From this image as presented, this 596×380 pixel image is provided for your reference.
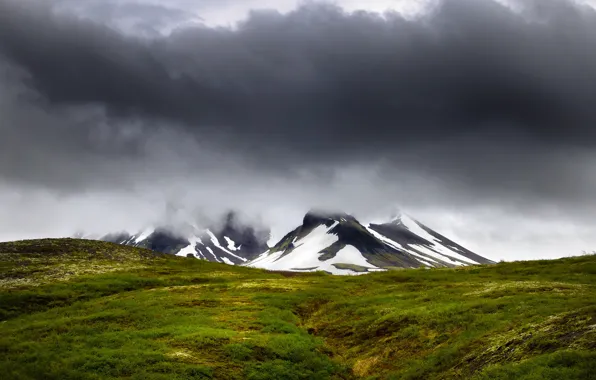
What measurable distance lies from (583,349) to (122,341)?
37.0 m

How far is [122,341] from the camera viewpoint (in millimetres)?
42906

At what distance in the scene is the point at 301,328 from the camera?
5144 cm

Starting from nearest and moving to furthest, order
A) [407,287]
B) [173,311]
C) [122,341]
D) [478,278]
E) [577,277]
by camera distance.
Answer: [122,341]
[173,311]
[577,277]
[407,287]
[478,278]

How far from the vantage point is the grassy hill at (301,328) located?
31703mm

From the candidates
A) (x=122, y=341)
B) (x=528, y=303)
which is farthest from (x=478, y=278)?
(x=122, y=341)

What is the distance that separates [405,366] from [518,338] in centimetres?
924

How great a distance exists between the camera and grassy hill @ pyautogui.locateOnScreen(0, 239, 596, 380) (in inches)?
1248

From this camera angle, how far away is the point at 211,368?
36969 millimetres

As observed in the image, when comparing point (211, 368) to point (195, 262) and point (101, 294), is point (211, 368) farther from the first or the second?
point (195, 262)

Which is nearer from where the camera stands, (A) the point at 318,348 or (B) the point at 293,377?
(B) the point at 293,377

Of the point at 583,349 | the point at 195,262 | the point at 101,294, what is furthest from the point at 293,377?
the point at 195,262

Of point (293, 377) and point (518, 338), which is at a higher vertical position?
point (518, 338)

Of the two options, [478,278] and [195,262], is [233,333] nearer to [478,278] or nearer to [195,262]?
[478,278]

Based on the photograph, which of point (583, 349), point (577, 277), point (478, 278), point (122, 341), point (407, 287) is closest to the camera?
point (583, 349)
